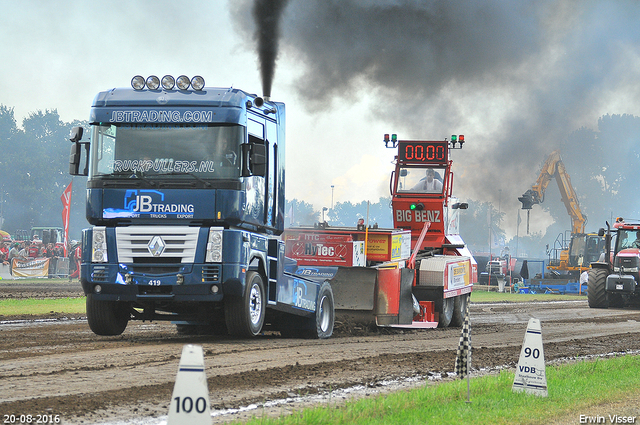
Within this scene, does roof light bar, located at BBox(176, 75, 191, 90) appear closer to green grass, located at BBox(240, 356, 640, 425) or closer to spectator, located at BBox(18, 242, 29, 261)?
green grass, located at BBox(240, 356, 640, 425)

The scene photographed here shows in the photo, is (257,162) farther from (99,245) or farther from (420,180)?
(420,180)

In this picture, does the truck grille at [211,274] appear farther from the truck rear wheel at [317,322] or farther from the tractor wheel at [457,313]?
the tractor wheel at [457,313]

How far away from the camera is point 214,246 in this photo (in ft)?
36.9

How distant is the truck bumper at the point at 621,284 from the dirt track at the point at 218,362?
11.6m

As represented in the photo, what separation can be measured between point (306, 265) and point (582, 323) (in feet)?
27.7

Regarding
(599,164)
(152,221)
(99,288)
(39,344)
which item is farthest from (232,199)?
(599,164)

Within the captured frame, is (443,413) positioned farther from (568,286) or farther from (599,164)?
(599,164)

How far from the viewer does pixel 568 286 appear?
43688mm

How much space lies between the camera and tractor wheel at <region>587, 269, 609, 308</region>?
29094 mm

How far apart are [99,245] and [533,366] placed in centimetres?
623

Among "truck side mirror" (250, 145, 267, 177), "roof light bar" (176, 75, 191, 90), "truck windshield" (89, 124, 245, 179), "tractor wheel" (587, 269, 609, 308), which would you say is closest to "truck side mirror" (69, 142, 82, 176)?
"truck windshield" (89, 124, 245, 179)

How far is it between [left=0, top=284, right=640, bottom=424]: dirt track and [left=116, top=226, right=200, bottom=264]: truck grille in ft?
4.08

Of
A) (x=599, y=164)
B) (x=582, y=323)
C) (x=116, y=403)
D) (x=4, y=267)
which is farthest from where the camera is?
(x=599, y=164)

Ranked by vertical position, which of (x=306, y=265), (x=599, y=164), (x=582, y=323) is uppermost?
(x=599, y=164)
